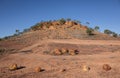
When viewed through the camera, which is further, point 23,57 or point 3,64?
point 23,57

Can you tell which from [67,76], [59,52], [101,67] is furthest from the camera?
[59,52]

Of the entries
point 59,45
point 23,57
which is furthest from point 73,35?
point 23,57

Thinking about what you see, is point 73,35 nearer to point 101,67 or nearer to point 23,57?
point 23,57

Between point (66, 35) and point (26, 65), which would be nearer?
point (26, 65)

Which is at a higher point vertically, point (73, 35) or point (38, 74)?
point (73, 35)

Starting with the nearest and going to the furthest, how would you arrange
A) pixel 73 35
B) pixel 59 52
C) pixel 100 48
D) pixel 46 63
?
1. pixel 46 63
2. pixel 59 52
3. pixel 100 48
4. pixel 73 35

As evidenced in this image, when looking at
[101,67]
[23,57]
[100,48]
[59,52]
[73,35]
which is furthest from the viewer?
[73,35]

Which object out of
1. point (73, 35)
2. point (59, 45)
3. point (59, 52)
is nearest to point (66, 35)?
point (73, 35)

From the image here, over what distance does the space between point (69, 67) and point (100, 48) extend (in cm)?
909

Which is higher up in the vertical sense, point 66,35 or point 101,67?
point 66,35

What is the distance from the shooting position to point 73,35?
3041cm

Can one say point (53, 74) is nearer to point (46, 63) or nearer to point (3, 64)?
point (46, 63)

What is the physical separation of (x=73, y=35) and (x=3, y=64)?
16585 millimetres

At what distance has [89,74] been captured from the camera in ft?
38.8
